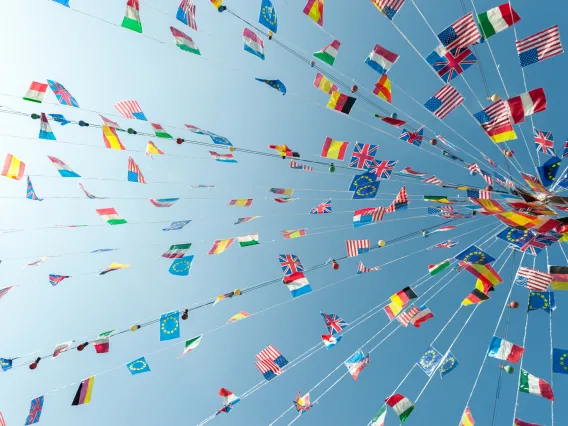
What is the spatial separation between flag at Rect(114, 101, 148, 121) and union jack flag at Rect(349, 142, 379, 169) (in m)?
5.20

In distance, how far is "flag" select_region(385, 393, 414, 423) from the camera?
899 cm

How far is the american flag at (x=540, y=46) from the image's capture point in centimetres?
693

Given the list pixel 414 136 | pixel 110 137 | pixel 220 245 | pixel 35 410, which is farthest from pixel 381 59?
pixel 35 410

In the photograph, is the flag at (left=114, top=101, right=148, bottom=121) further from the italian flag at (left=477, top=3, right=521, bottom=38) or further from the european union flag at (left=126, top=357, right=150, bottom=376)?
the italian flag at (left=477, top=3, right=521, bottom=38)

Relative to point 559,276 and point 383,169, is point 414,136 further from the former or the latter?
point 559,276

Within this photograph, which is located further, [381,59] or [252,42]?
[381,59]

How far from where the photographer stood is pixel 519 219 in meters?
7.56

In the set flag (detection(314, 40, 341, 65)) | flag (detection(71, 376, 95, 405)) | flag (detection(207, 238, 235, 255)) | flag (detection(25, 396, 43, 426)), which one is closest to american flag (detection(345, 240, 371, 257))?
flag (detection(207, 238, 235, 255))

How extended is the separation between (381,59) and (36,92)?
781cm

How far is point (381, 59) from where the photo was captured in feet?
27.7

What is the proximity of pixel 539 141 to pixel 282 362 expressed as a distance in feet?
28.0

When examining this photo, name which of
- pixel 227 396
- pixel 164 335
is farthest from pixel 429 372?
pixel 164 335

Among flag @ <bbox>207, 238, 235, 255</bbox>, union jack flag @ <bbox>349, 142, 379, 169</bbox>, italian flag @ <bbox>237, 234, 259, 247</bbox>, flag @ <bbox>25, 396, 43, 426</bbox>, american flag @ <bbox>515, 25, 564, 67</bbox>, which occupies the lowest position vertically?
flag @ <bbox>25, 396, 43, 426</bbox>

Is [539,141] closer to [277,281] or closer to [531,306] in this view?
[531,306]
